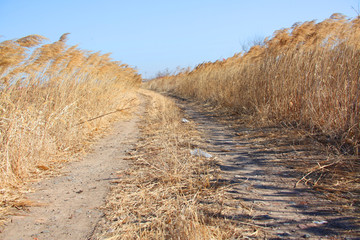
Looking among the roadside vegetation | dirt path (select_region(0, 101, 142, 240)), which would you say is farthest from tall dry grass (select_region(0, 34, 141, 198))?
the roadside vegetation

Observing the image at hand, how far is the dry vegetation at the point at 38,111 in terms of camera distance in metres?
2.95

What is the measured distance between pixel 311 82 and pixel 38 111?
14.2ft

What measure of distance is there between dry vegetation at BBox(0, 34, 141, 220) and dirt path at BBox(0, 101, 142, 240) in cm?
25

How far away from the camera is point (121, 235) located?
73.1 inches

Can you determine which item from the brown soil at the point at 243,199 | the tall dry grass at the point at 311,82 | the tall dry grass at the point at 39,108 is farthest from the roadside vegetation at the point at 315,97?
the tall dry grass at the point at 39,108

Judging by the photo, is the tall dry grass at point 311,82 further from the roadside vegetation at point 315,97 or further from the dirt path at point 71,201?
the dirt path at point 71,201

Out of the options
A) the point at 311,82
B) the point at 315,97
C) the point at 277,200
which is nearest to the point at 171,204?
the point at 277,200

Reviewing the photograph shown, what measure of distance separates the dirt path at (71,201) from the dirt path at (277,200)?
3.91 feet

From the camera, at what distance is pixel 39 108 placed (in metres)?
3.92

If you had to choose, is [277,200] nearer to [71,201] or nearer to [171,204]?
[171,204]

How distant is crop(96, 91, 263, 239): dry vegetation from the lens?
1794 millimetres

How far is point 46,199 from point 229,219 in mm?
1750

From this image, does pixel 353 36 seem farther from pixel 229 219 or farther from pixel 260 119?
pixel 229 219

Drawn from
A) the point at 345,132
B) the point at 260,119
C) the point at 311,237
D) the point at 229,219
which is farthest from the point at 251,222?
the point at 260,119
